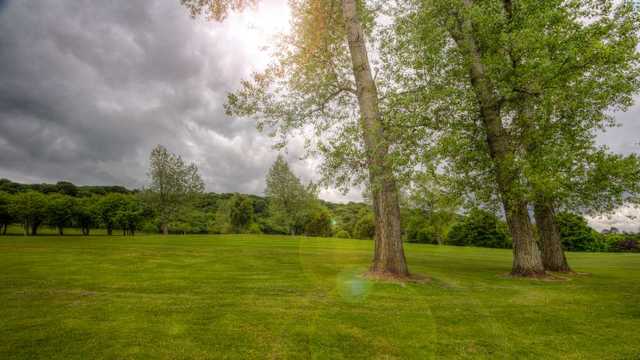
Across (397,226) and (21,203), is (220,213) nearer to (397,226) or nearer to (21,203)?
(21,203)

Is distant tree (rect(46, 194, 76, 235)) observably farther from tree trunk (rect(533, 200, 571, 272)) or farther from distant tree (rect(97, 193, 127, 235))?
tree trunk (rect(533, 200, 571, 272))

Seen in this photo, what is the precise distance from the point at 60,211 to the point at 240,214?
39.7 meters

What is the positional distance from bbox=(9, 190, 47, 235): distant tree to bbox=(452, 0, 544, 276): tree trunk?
83.0 metres

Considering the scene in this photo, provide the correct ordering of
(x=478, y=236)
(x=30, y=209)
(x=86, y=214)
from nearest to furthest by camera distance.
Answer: (x=30, y=209)
(x=86, y=214)
(x=478, y=236)

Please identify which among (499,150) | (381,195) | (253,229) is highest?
(499,150)

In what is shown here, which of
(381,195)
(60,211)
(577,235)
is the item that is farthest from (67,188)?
(577,235)

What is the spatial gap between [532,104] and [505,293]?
8500 millimetres

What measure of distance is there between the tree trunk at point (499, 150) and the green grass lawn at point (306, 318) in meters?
2.03

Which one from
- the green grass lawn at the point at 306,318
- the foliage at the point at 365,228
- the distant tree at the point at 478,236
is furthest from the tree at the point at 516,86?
the foliage at the point at 365,228

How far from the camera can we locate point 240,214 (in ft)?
297

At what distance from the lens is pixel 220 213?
93.0m

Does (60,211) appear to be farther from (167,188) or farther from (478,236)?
(478,236)

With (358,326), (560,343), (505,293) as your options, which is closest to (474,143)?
(505,293)

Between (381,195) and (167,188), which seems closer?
→ (381,195)
